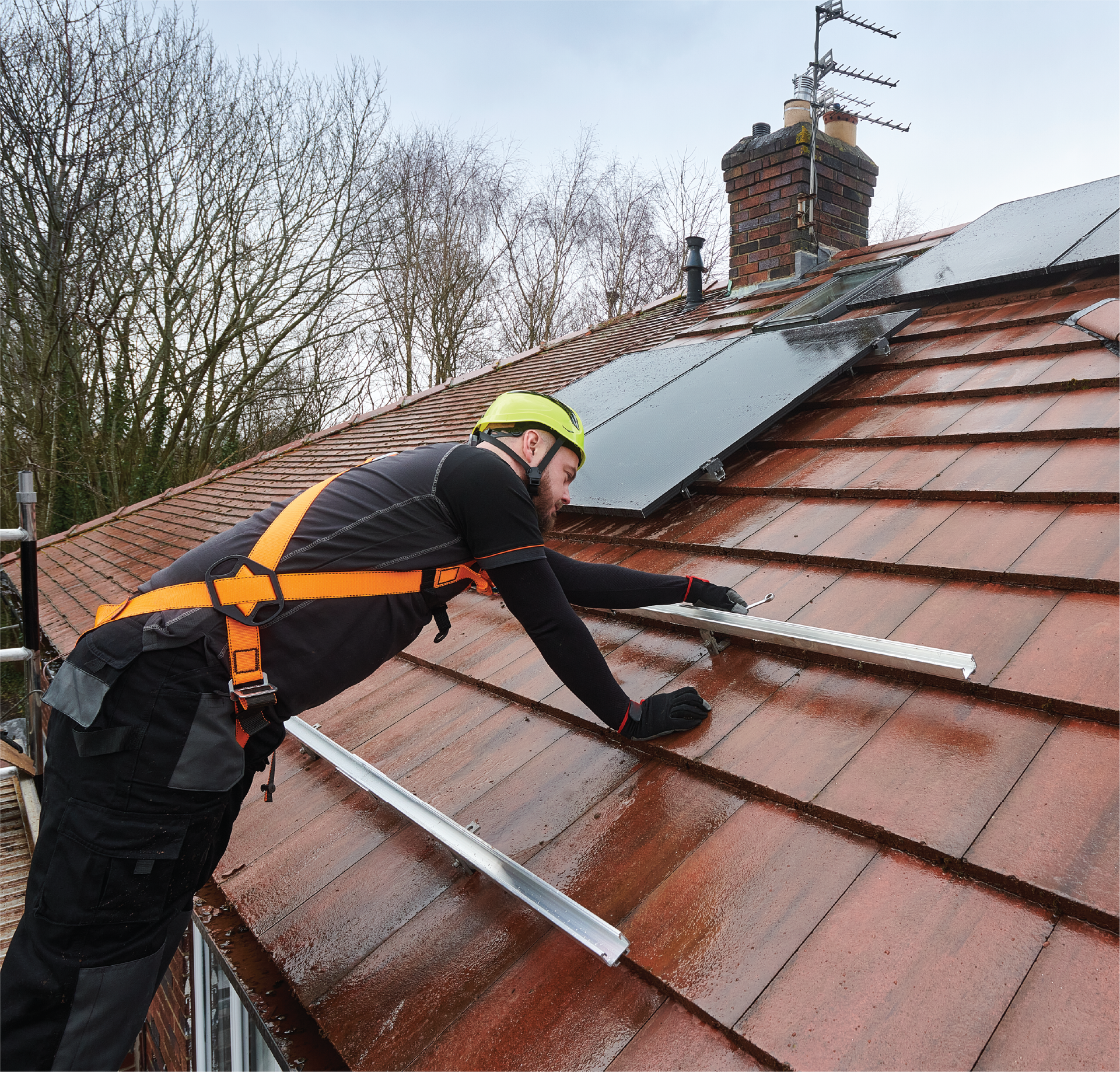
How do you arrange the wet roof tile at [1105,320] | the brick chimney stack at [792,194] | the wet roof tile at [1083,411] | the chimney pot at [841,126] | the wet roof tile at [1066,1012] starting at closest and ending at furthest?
the wet roof tile at [1066,1012], the wet roof tile at [1083,411], the wet roof tile at [1105,320], the brick chimney stack at [792,194], the chimney pot at [841,126]

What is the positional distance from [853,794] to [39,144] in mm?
17548

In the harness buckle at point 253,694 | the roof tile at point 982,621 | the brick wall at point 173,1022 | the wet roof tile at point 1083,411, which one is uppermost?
the wet roof tile at point 1083,411

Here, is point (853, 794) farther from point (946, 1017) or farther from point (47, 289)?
point (47, 289)

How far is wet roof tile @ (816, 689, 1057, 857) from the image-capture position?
130 cm

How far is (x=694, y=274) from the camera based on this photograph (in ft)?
23.3

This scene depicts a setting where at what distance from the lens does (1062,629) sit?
5.26 feet

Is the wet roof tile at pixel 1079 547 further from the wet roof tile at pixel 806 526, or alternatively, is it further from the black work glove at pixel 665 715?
the black work glove at pixel 665 715

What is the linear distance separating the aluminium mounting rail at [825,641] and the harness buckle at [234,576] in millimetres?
1136

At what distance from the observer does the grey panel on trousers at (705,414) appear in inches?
122

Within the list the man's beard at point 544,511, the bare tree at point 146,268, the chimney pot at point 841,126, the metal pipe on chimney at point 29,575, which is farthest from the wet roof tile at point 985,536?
the bare tree at point 146,268

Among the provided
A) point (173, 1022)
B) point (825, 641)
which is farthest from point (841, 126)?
point (173, 1022)

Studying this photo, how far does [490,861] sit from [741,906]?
54 cm

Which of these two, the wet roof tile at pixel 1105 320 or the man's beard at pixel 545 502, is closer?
the man's beard at pixel 545 502

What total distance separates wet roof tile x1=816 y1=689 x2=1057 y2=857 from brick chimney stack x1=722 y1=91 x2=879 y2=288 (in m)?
5.22
